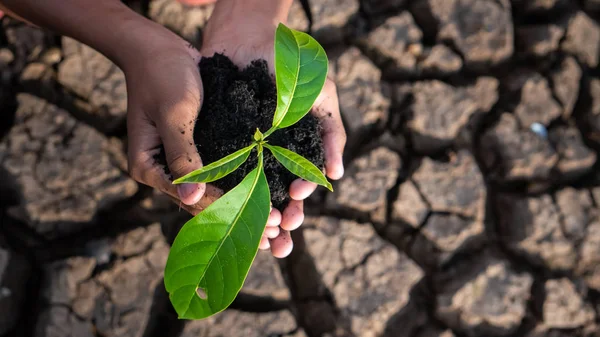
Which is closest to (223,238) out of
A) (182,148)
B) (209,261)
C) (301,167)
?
(209,261)

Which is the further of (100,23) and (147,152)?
(100,23)

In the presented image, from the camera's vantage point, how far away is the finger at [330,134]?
5.29ft

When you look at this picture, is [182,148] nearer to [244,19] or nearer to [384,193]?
[244,19]

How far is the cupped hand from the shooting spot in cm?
141

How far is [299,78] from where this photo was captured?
124cm

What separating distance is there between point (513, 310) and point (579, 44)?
121 centimetres

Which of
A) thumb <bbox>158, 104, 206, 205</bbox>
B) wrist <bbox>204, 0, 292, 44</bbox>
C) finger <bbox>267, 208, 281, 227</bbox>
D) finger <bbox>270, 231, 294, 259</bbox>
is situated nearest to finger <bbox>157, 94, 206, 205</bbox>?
thumb <bbox>158, 104, 206, 205</bbox>

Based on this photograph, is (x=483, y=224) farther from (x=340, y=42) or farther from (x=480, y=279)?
(x=340, y=42)

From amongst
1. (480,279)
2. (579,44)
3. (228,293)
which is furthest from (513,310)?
(228,293)

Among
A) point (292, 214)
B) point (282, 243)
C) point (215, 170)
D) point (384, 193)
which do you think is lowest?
point (384, 193)

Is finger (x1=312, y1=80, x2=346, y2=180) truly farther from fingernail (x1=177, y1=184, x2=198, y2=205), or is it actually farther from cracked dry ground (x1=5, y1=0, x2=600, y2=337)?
cracked dry ground (x1=5, y1=0, x2=600, y2=337)

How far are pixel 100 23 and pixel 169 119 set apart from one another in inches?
21.2

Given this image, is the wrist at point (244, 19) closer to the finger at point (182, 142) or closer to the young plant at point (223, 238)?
the finger at point (182, 142)

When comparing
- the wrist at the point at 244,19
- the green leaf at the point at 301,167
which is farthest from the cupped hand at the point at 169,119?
the green leaf at the point at 301,167
